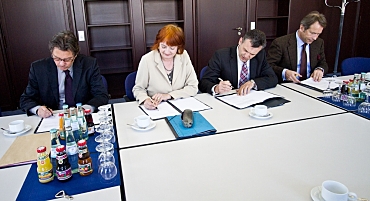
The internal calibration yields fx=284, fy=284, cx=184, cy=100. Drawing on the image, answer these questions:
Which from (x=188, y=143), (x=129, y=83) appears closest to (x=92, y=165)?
(x=188, y=143)

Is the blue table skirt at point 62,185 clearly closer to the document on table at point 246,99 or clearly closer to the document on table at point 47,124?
the document on table at point 47,124

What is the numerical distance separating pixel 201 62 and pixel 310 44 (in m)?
1.92

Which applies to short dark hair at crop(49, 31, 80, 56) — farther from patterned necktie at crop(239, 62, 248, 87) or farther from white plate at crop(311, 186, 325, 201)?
white plate at crop(311, 186, 325, 201)

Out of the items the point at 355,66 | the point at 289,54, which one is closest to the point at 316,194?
the point at 289,54

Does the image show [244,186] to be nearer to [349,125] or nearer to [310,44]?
[349,125]

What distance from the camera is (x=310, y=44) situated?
2832mm

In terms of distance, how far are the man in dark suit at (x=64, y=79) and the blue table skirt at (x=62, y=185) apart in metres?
0.83

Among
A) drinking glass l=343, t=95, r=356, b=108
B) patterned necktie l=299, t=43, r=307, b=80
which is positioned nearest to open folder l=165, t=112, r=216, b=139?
drinking glass l=343, t=95, r=356, b=108

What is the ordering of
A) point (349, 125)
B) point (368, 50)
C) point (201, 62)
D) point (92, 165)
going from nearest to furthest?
point (92, 165) < point (349, 125) < point (201, 62) < point (368, 50)

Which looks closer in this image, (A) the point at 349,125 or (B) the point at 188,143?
(B) the point at 188,143

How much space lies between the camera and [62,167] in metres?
1.04

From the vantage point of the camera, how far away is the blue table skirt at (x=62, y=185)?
3.26 ft

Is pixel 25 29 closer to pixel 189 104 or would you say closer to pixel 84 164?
pixel 189 104

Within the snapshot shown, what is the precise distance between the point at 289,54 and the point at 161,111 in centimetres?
163
